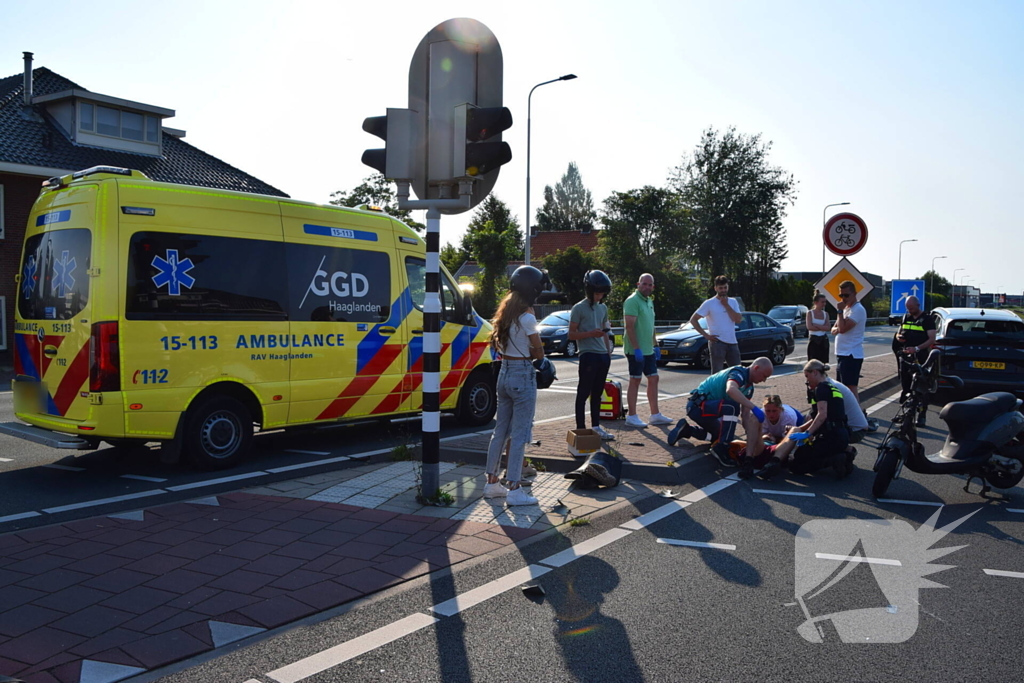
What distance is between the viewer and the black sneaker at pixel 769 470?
7330 millimetres

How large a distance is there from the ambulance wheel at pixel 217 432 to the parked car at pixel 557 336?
15.7 metres

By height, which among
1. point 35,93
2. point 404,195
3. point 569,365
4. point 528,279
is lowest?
point 569,365

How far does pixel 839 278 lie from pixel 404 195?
7288mm

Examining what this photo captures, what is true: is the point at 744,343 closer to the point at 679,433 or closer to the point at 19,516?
the point at 679,433

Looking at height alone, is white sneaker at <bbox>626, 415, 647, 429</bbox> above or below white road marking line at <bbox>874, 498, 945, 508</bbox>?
above

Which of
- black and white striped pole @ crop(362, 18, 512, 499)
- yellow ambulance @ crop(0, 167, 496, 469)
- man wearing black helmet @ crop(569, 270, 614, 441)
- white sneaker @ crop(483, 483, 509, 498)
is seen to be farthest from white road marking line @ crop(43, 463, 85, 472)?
man wearing black helmet @ crop(569, 270, 614, 441)

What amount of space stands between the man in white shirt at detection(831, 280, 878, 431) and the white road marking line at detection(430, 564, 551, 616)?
6.70 metres

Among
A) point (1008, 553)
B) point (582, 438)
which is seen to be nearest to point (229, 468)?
point (582, 438)

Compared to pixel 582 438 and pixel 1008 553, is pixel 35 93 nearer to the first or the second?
pixel 582 438

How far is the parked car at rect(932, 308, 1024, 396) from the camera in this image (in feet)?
39.3

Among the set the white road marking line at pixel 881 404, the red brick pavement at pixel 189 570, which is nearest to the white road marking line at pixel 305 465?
the red brick pavement at pixel 189 570

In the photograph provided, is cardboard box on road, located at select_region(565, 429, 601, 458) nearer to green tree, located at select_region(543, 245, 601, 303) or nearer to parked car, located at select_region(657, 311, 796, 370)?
parked car, located at select_region(657, 311, 796, 370)

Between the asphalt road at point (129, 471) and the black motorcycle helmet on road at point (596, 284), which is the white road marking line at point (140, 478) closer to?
the asphalt road at point (129, 471)

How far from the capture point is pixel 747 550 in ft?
17.1
